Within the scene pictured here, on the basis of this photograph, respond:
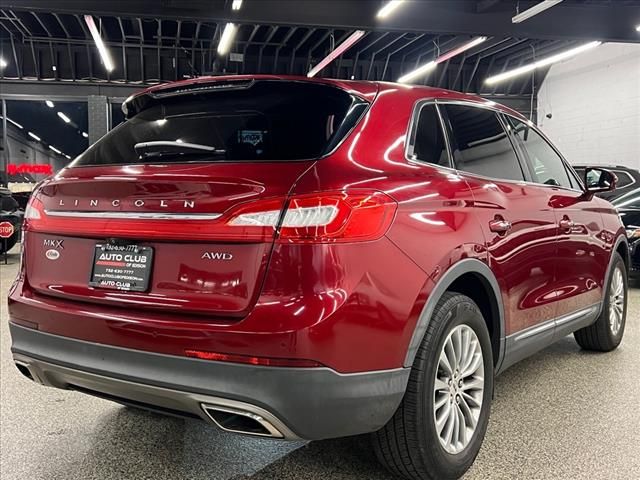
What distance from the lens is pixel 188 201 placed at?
5.31 feet

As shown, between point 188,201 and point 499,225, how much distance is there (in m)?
1.24

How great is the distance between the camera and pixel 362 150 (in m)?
1.74

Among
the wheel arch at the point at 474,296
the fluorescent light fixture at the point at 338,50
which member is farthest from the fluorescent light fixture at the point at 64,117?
the wheel arch at the point at 474,296

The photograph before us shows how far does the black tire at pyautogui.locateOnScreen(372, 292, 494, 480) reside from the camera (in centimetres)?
176

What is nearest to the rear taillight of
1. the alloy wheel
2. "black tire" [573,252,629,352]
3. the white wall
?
"black tire" [573,252,629,352]

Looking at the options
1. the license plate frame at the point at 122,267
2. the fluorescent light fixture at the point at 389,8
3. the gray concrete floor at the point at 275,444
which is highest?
the fluorescent light fixture at the point at 389,8

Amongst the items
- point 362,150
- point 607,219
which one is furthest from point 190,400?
point 607,219

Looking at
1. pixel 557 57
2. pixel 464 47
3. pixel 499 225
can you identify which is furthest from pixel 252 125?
pixel 557 57

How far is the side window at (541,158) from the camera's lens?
2.81 m

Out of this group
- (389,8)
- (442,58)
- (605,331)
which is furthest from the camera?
(442,58)

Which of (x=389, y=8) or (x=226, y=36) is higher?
(x=389, y=8)

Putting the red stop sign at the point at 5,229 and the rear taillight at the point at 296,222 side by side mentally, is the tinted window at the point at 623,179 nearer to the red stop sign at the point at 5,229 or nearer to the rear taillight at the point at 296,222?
the rear taillight at the point at 296,222

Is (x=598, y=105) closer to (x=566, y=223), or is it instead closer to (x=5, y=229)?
(x=566, y=223)

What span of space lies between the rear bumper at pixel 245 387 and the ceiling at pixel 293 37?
818 cm
